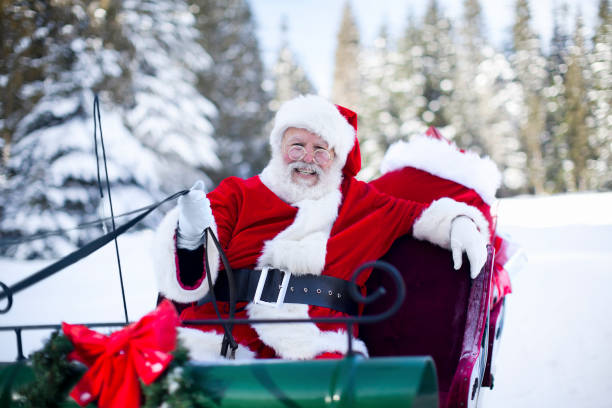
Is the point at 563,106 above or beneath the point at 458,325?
above

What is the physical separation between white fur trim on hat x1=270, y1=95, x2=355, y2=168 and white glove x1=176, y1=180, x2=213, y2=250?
881mm

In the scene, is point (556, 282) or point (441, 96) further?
point (441, 96)

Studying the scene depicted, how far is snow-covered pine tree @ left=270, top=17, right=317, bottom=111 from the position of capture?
23.7 meters

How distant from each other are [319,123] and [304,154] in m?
0.20

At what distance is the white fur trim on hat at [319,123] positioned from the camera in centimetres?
271

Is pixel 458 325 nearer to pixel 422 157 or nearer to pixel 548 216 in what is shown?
pixel 422 157

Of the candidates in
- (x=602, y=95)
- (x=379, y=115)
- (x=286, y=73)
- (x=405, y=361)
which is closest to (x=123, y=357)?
(x=405, y=361)

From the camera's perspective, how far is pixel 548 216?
792 centimetres

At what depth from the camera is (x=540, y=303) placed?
504 centimetres

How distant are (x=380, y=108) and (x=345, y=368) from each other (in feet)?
55.1

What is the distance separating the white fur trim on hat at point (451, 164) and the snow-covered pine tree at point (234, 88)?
47.6 ft

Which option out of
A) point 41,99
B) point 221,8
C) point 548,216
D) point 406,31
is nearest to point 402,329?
point 548,216

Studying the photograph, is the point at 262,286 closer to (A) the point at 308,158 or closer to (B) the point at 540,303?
(A) the point at 308,158

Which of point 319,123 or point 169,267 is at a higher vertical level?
point 319,123
